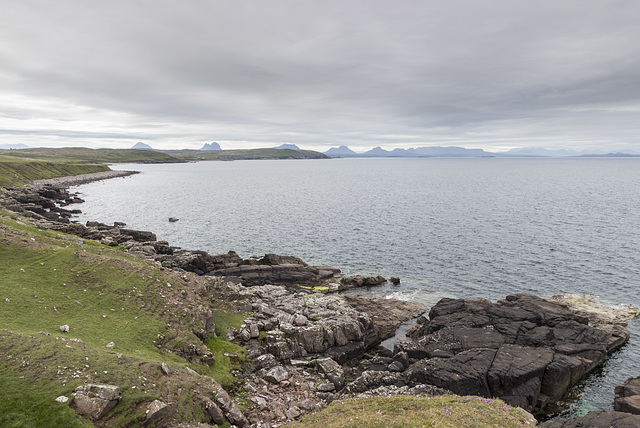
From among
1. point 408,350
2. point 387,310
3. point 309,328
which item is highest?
point 309,328

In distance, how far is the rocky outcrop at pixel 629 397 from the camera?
78.6 feet

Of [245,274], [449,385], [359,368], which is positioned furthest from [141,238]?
[449,385]

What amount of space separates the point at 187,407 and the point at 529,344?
31348 millimetres

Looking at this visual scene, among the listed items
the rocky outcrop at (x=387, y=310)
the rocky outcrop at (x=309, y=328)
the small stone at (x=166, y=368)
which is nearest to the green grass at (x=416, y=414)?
the small stone at (x=166, y=368)

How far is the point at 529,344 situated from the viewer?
112ft

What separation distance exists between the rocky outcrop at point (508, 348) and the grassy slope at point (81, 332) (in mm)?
Answer: 17263

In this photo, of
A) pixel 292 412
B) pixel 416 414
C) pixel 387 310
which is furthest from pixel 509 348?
pixel 292 412

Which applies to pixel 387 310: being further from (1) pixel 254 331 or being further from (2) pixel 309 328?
(1) pixel 254 331

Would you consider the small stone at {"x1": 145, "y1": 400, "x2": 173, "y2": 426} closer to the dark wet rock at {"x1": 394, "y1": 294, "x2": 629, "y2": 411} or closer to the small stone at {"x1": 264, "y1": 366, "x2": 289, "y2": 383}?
the small stone at {"x1": 264, "y1": 366, "x2": 289, "y2": 383}

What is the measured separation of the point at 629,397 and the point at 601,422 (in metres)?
7.16

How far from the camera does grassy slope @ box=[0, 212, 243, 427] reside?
17.5 meters

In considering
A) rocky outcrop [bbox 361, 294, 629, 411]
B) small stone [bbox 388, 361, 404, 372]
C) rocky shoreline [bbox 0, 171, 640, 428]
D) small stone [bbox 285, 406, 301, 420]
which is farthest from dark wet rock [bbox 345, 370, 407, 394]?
small stone [bbox 285, 406, 301, 420]

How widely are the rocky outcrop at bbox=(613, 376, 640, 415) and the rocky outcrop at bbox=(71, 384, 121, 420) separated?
32329mm

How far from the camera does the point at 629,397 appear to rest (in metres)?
25.2
